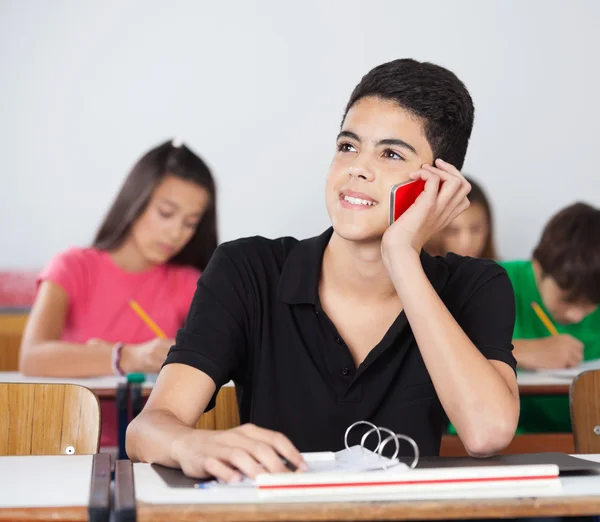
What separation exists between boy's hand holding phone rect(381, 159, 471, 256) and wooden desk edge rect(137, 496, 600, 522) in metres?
0.60

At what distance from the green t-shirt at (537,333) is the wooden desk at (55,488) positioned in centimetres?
181

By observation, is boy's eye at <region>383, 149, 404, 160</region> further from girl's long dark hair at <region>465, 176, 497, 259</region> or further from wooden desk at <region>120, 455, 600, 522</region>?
girl's long dark hair at <region>465, 176, 497, 259</region>

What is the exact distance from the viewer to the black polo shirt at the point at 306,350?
5.13ft

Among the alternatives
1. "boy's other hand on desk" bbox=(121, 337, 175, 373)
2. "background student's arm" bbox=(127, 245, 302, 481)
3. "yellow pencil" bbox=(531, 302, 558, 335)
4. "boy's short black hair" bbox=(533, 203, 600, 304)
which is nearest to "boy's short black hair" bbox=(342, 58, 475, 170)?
"background student's arm" bbox=(127, 245, 302, 481)

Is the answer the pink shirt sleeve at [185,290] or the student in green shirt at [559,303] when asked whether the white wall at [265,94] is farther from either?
the student in green shirt at [559,303]

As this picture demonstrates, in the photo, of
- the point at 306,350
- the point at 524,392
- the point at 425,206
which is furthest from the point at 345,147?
the point at 524,392

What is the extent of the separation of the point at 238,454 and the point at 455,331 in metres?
0.48

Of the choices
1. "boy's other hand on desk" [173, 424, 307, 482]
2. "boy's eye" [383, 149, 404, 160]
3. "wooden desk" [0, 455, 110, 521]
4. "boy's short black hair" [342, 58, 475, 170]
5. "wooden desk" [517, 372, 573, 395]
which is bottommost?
"wooden desk" [517, 372, 573, 395]

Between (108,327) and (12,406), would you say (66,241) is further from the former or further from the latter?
(12,406)

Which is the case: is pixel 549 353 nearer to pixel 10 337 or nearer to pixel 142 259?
pixel 142 259

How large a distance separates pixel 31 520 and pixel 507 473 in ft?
1.81

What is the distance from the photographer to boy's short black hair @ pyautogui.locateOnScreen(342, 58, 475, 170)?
5.36 ft

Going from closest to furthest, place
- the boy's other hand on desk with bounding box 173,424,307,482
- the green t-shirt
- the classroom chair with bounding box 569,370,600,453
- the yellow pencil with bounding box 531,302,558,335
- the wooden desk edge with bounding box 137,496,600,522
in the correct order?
the wooden desk edge with bounding box 137,496,600,522 < the boy's other hand on desk with bounding box 173,424,307,482 < the classroom chair with bounding box 569,370,600,453 < the green t-shirt < the yellow pencil with bounding box 531,302,558,335

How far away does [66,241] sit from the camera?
3799mm
